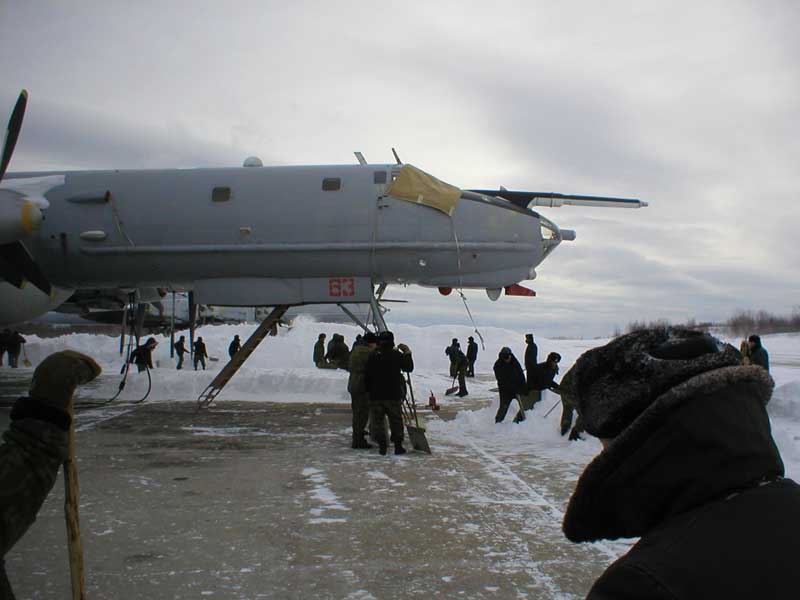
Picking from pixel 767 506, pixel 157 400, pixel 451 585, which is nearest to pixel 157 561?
pixel 451 585

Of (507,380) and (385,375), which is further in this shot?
(507,380)

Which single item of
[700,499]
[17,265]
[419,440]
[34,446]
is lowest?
[419,440]

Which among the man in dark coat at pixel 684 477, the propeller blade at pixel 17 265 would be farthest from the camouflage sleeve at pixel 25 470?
the propeller blade at pixel 17 265

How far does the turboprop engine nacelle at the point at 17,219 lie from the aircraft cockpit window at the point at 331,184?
4.57 meters

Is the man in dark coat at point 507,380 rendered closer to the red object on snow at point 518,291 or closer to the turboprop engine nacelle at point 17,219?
the red object on snow at point 518,291

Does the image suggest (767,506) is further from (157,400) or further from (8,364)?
(8,364)

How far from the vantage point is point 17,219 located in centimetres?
922

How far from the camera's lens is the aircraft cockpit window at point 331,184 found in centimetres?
1123

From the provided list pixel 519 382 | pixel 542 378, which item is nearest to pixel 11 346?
pixel 519 382

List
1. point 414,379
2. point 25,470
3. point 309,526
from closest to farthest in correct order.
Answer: point 25,470, point 309,526, point 414,379

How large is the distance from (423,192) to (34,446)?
9.15 metres

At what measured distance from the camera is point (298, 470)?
743 cm

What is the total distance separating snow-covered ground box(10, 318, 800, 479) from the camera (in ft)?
30.6

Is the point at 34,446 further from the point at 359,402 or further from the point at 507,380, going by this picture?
the point at 507,380
